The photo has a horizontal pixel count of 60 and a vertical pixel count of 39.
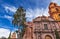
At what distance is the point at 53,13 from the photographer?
1727 inches

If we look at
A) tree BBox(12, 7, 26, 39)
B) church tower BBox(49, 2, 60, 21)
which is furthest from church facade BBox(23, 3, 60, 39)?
church tower BBox(49, 2, 60, 21)

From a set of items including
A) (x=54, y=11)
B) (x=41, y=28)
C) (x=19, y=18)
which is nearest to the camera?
(x=19, y=18)

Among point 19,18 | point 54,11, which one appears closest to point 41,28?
point 19,18

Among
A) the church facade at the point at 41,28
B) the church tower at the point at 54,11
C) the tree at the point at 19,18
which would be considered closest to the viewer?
the tree at the point at 19,18

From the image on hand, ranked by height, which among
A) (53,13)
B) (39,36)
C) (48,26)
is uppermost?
(53,13)

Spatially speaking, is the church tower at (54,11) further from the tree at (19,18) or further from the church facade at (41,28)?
the tree at (19,18)

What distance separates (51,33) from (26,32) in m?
6.63

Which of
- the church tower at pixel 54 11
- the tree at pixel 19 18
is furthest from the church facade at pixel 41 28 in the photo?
the church tower at pixel 54 11

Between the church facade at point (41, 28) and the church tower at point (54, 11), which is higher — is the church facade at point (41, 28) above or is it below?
below

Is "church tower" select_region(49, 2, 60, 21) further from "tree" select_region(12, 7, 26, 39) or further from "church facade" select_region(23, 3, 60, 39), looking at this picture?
"tree" select_region(12, 7, 26, 39)

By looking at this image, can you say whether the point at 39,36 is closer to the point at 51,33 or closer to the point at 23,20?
the point at 51,33

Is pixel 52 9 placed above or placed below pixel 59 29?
above

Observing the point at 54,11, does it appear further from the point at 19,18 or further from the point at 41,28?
Answer: the point at 19,18

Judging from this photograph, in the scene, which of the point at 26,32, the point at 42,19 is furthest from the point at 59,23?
the point at 26,32
